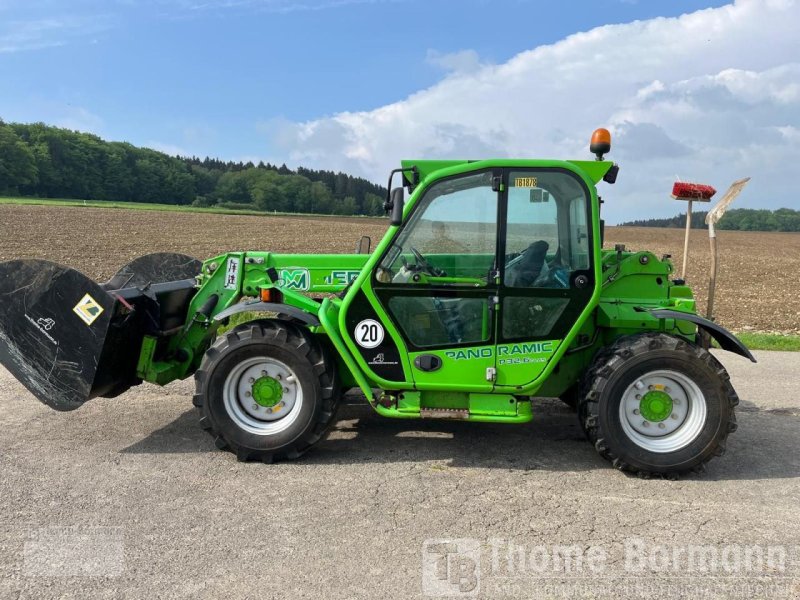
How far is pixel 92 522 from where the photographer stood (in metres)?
3.49

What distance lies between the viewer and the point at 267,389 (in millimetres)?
4523

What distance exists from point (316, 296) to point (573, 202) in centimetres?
245

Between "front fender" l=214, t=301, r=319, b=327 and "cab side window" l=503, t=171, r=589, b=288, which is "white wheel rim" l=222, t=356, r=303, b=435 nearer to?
"front fender" l=214, t=301, r=319, b=327

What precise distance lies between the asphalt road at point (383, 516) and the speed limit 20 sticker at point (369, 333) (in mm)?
842

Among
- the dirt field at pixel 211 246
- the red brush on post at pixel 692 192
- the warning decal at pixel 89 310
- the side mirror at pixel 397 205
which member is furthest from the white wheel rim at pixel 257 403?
the dirt field at pixel 211 246

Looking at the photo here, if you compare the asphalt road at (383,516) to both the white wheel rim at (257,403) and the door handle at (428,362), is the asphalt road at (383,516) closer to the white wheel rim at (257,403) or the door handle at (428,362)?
the white wheel rim at (257,403)

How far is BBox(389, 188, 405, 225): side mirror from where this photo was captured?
4.16m

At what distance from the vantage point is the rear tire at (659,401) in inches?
165

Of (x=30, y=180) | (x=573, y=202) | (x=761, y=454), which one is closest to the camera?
(x=573, y=202)

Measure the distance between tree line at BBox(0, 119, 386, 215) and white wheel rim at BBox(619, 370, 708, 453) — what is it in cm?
6528

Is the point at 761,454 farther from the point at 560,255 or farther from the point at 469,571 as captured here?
the point at 469,571

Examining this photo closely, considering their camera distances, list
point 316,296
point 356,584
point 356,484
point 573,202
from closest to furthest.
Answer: point 356,584, point 356,484, point 573,202, point 316,296

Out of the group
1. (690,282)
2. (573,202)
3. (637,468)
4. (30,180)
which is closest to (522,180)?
(573,202)

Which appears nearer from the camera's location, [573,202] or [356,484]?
[356,484]
